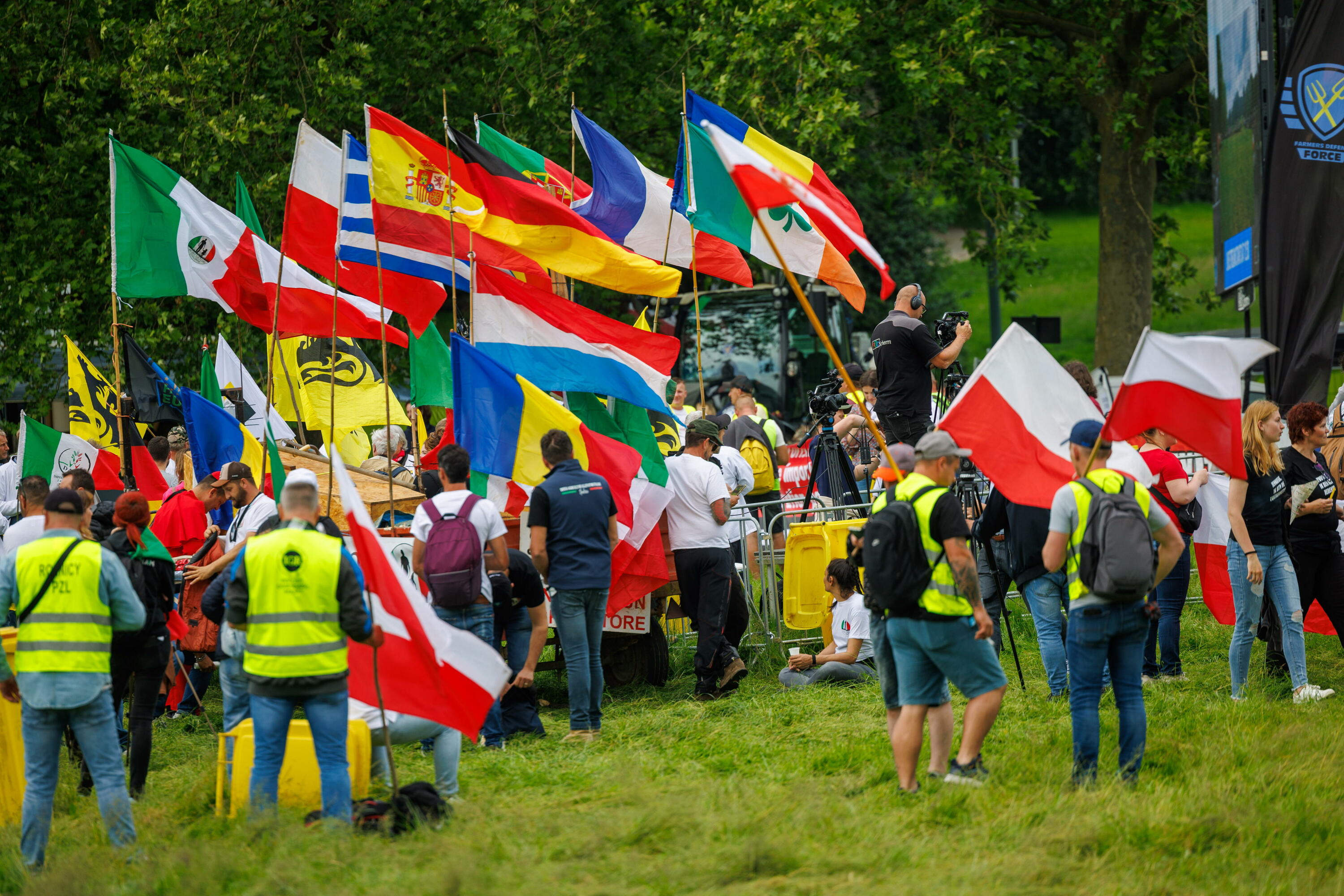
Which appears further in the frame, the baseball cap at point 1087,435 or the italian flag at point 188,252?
the italian flag at point 188,252

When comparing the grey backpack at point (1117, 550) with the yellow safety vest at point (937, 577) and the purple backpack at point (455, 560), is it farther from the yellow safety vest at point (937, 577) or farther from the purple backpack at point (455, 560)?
the purple backpack at point (455, 560)

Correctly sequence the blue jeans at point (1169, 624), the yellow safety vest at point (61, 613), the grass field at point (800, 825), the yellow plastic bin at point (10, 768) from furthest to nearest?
1. the blue jeans at point (1169, 624)
2. the yellow plastic bin at point (10, 768)
3. the yellow safety vest at point (61, 613)
4. the grass field at point (800, 825)

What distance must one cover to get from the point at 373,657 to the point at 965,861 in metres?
3.01

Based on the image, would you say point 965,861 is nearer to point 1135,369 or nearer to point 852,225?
point 1135,369

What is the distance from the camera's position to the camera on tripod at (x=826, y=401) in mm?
11297

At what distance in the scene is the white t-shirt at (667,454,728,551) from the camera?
9570 mm

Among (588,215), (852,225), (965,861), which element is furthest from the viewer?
(588,215)

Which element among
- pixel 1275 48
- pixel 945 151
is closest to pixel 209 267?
pixel 1275 48

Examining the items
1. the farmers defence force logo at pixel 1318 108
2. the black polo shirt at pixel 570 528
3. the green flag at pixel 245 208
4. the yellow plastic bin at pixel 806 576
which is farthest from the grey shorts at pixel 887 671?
the farmers defence force logo at pixel 1318 108

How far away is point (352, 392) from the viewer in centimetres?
1248

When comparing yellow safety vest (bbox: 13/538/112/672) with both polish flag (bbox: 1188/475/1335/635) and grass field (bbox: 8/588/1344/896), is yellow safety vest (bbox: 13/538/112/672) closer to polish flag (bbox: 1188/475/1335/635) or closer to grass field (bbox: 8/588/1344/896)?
grass field (bbox: 8/588/1344/896)

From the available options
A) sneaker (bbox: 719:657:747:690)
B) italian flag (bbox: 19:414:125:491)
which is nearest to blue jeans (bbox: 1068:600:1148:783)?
sneaker (bbox: 719:657:747:690)

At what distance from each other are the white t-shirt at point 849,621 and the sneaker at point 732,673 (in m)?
0.73

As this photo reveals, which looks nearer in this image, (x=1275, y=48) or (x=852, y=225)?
(x=852, y=225)
